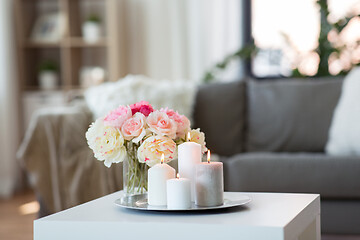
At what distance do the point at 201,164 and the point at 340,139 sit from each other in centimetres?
177

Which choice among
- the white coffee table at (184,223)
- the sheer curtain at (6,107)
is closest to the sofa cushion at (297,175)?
the white coffee table at (184,223)

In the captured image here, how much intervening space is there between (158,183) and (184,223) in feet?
0.70

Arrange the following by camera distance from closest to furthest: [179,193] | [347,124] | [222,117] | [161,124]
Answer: [179,193] < [161,124] < [347,124] < [222,117]

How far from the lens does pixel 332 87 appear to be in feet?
11.4

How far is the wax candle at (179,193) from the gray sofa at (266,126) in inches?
54.7

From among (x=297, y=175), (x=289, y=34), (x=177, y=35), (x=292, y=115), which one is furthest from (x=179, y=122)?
(x=177, y=35)

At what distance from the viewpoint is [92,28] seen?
16.7 feet

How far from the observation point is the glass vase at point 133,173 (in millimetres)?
1696

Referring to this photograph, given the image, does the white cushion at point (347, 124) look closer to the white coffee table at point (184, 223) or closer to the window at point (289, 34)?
the window at point (289, 34)

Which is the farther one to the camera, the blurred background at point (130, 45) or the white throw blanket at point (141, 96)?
the blurred background at point (130, 45)

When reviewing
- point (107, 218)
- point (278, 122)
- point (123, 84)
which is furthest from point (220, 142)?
point (107, 218)

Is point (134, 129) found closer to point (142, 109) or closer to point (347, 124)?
point (142, 109)

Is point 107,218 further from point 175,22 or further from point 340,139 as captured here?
point 175,22

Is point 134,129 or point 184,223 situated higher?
point 134,129
